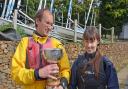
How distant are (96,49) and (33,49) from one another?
2.57 ft

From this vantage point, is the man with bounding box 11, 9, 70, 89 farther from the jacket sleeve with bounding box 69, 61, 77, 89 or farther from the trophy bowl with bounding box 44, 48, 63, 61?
the jacket sleeve with bounding box 69, 61, 77, 89

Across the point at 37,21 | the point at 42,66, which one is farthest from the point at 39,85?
the point at 37,21

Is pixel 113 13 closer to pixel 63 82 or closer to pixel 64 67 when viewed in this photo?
pixel 64 67

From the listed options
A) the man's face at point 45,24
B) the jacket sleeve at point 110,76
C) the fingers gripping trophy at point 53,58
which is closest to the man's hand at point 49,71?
the fingers gripping trophy at point 53,58

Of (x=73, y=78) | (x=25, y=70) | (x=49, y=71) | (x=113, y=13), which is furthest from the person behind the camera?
(x=113, y=13)

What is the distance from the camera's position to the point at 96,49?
178 inches

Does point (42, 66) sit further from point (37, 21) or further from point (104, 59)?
point (104, 59)

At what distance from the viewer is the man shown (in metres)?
3.88

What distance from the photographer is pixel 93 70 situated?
4.52 meters

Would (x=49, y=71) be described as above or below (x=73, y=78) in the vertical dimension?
above

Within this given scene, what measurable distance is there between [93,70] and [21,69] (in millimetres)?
900

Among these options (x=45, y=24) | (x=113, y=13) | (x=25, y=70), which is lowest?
(x=25, y=70)

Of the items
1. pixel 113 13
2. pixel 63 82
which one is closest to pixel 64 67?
pixel 63 82

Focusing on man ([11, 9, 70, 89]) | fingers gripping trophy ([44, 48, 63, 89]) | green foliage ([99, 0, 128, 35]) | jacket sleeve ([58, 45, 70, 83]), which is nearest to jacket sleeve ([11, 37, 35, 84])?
man ([11, 9, 70, 89])
